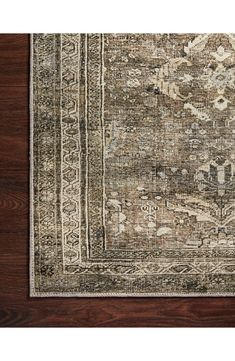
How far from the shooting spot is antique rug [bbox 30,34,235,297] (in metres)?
2.18

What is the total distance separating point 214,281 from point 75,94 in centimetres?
89

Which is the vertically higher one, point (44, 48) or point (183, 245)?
point (44, 48)

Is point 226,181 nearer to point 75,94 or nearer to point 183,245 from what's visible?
point 183,245

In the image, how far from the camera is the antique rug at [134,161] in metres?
2.18

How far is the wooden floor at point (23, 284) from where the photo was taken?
2189 mm

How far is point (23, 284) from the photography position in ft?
7.24

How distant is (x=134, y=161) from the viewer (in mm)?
2184

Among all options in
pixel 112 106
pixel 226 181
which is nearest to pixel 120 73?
pixel 112 106

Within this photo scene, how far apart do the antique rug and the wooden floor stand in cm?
4

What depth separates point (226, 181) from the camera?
2.18m

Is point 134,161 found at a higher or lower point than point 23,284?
higher

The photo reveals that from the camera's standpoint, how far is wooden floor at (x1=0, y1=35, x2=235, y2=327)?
219cm

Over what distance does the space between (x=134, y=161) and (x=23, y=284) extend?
635mm

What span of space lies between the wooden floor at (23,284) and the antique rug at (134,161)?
4cm
